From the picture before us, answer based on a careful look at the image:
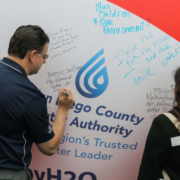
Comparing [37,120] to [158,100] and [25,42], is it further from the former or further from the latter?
[158,100]

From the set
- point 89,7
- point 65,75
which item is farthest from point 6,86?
point 89,7

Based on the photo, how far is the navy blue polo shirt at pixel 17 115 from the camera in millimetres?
1047

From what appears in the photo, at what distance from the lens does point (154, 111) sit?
58.6 inches

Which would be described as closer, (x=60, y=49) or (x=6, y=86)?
(x=6, y=86)

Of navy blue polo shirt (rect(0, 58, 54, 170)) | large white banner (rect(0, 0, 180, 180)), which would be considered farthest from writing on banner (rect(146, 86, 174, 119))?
navy blue polo shirt (rect(0, 58, 54, 170))

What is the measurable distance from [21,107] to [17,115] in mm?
42

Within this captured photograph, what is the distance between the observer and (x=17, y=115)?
106 centimetres

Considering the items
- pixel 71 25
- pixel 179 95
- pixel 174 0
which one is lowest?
pixel 179 95

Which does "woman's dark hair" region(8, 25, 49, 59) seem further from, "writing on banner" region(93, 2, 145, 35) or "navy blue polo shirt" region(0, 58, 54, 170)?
"writing on banner" region(93, 2, 145, 35)

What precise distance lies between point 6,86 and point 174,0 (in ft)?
3.40

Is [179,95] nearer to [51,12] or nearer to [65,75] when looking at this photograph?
[65,75]

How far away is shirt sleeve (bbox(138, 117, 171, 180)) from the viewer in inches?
41.1

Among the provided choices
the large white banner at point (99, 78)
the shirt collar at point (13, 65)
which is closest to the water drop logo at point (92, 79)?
the large white banner at point (99, 78)

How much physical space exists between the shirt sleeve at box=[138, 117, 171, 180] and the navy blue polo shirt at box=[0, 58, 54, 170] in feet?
1.58
